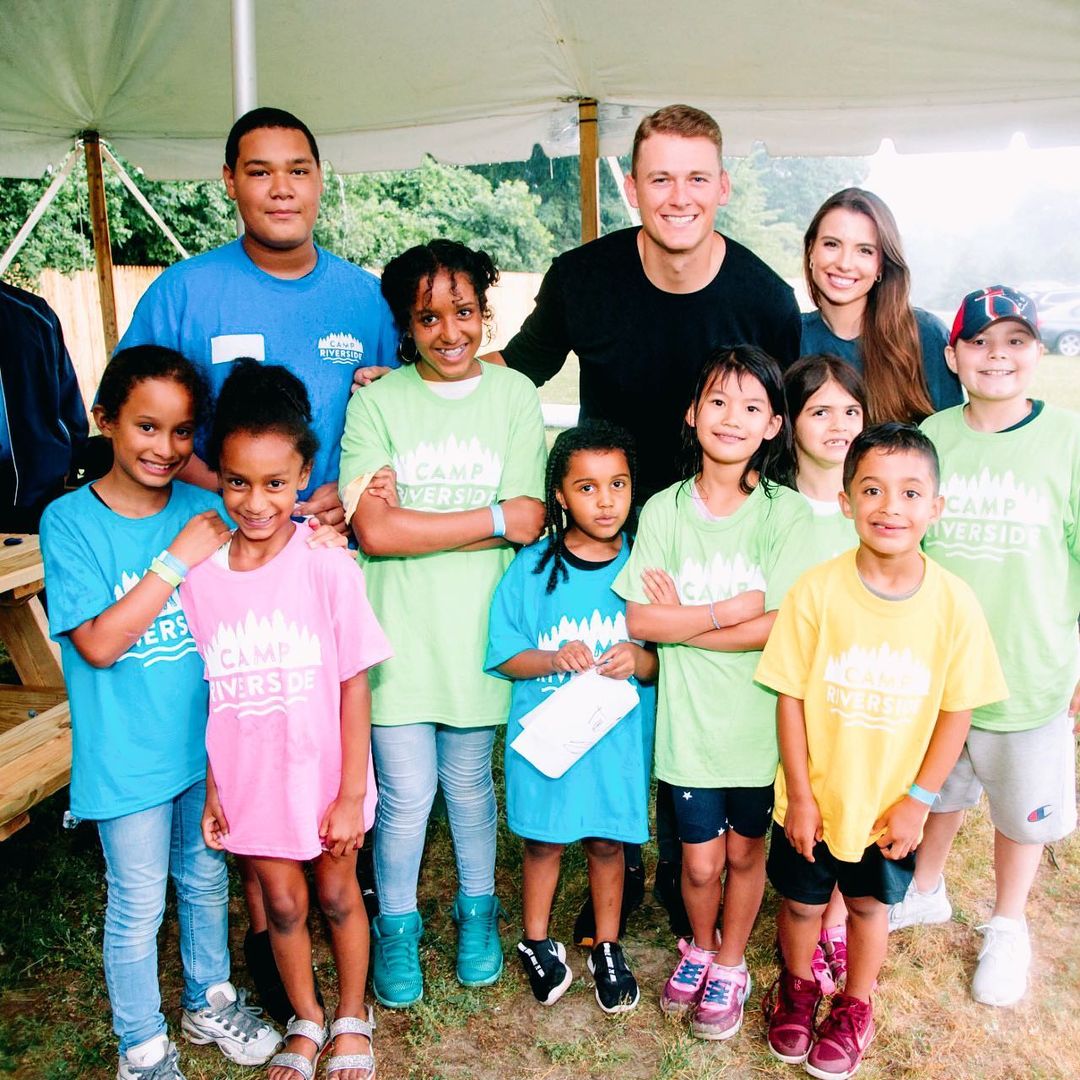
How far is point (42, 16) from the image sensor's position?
213 inches

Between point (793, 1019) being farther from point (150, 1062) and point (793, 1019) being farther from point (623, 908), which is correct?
point (150, 1062)

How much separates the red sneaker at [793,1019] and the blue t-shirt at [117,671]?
163cm

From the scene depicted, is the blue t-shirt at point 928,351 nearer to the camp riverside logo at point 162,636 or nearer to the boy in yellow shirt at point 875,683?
the boy in yellow shirt at point 875,683

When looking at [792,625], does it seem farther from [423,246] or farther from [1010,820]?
[423,246]

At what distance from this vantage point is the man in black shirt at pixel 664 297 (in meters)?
2.53

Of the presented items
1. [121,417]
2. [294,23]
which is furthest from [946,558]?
[294,23]

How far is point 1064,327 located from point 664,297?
25201 mm

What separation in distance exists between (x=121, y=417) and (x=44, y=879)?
1996mm

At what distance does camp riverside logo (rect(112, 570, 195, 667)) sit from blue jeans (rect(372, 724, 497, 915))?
57 centimetres

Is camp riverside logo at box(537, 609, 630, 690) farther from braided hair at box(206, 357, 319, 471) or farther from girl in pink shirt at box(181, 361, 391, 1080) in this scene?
braided hair at box(206, 357, 319, 471)

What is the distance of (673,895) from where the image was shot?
9.77 feet

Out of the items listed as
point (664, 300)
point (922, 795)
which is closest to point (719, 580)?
point (922, 795)

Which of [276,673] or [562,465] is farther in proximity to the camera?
[562,465]

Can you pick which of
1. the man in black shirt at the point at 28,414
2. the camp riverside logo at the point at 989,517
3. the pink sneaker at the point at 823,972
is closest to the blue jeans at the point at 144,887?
the pink sneaker at the point at 823,972
